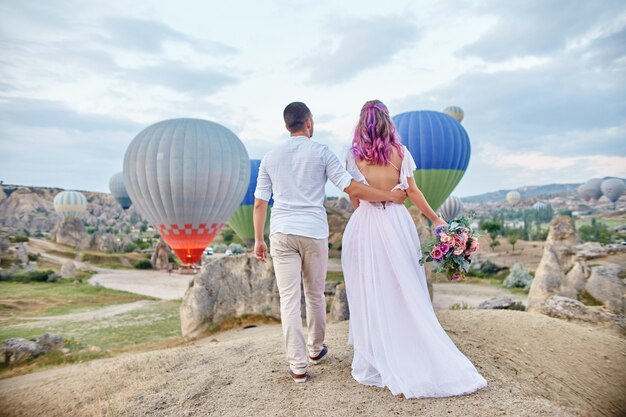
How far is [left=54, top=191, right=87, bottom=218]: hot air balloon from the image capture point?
158ft

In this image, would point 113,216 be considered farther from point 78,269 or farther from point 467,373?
point 467,373

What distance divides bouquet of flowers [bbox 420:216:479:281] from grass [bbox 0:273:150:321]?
570 inches

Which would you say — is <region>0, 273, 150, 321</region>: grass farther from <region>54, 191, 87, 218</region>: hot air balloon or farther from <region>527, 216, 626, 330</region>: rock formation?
<region>54, 191, 87, 218</region>: hot air balloon

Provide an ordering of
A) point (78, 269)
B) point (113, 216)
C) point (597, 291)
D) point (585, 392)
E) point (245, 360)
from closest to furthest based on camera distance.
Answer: point (585, 392)
point (245, 360)
point (597, 291)
point (78, 269)
point (113, 216)

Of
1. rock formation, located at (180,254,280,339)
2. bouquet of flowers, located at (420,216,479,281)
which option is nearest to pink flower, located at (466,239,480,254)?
bouquet of flowers, located at (420,216,479,281)

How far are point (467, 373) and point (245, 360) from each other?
2478 millimetres

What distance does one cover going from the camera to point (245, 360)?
484 centimetres

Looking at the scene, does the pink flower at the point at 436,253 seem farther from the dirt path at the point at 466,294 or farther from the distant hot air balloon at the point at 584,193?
the distant hot air balloon at the point at 584,193

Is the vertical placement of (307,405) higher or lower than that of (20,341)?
higher

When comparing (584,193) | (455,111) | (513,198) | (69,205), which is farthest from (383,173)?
(513,198)

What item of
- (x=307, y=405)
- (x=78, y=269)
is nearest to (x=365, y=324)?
(x=307, y=405)

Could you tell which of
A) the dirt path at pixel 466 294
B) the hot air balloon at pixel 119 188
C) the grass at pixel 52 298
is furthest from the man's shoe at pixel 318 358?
the hot air balloon at pixel 119 188

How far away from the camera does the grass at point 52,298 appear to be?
1498 cm

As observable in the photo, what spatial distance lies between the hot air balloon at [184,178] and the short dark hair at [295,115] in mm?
15878
